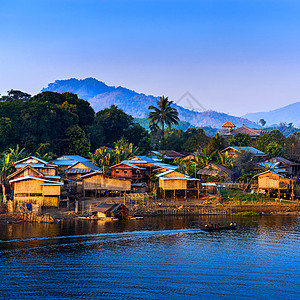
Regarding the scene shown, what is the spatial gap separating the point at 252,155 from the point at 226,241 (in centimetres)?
2489

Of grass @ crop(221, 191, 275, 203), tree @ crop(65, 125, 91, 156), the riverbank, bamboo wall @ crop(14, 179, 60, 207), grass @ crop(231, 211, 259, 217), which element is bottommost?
grass @ crop(231, 211, 259, 217)

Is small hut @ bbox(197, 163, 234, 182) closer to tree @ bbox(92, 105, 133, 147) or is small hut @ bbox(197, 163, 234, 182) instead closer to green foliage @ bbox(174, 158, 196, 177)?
green foliage @ bbox(174, 158, 196, 177)

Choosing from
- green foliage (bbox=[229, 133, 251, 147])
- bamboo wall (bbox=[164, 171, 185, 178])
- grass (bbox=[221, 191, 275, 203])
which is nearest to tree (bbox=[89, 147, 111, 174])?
bamboo wall (bbox=[164, 171, 185, 178])

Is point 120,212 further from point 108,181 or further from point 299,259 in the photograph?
point 299,259

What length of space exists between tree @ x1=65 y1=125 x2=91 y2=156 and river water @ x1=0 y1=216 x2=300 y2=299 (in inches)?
927

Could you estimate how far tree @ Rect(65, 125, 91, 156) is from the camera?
173 ft

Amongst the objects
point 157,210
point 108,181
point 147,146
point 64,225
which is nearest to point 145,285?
point 64,225

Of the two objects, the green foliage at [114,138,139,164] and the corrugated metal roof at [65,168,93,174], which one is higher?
the green foliage at [114,138,139,164]

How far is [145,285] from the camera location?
18859 millimetres

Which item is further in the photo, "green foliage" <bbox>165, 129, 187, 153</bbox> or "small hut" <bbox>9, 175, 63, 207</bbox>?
"green foliage" <bbox>165, 129, 187, 153</bbox>

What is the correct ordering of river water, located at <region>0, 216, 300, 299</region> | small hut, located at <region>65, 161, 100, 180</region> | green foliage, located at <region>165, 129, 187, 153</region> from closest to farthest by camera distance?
1. river water, located at <region>0, 216, 300, 299</region>
2. small hut, located at <region>65, 161, 100, 180</region>
3. green foliage, located at <region>165, 129, 187, 153</region>

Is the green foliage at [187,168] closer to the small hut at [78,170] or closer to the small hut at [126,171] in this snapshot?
the small hut at [126,171]

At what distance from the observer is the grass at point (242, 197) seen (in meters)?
37.0

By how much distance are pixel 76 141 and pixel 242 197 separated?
82.0 feet
